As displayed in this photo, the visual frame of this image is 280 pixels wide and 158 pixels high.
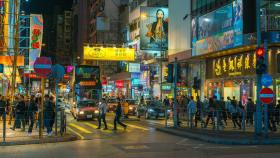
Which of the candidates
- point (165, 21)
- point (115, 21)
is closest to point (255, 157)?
point (165, 21)

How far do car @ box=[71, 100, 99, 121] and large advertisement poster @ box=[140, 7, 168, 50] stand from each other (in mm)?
17863

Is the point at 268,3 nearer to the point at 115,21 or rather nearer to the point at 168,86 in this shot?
the point at 168,86

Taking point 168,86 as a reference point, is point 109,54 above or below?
above

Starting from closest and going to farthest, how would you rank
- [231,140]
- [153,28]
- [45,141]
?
[45,141], [231,140], [153,28]

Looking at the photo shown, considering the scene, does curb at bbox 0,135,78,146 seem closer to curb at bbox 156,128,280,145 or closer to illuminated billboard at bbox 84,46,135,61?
curb at bbox 156,128,280,145

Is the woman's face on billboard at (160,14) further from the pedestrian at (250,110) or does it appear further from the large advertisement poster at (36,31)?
the pedestrian at (250,110)

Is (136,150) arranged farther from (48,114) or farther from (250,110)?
(250,110)

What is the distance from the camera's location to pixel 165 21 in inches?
2061

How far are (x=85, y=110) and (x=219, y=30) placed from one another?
12.2 m

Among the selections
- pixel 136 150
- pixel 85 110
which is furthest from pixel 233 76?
pixel 136 150

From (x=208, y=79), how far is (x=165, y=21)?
13477mm

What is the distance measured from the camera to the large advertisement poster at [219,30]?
31.9 metres

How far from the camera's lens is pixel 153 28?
5241 cm

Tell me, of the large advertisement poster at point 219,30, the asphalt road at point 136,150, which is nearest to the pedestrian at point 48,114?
the asphalt road at point 136,150
